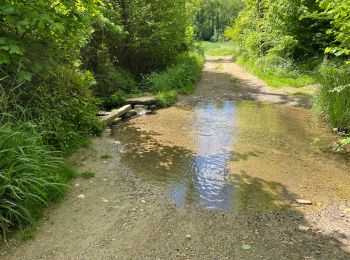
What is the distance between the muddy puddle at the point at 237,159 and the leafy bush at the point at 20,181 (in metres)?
1.69

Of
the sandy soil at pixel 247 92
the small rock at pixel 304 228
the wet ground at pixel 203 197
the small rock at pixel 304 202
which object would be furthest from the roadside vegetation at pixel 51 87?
the small rock at pixel 304 202

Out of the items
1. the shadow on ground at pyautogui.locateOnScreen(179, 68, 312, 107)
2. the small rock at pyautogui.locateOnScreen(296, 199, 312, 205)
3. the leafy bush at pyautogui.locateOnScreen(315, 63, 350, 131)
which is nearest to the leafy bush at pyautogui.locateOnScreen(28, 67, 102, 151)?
the small rock at pyautogui.locateOnScreen(296, 199, 312, 205)

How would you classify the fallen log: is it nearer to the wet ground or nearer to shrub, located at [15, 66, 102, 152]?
the wet ground

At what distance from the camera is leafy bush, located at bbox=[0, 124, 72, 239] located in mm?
3986

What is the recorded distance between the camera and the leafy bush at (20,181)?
3.99m

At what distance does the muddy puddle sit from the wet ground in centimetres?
2

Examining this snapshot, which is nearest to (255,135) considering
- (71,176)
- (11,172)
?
(71,176)

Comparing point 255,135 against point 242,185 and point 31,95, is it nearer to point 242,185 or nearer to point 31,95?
point 242,185

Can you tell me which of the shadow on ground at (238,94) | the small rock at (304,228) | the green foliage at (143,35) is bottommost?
the shadow on ground at (238,94)

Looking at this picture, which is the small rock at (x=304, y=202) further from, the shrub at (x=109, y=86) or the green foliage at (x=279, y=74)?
the green foliage at (x=279, y=74)

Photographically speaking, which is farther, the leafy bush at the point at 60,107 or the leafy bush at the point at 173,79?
the leafy bush at the point at 173,79

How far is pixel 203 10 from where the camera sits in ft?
183

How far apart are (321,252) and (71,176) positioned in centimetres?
365

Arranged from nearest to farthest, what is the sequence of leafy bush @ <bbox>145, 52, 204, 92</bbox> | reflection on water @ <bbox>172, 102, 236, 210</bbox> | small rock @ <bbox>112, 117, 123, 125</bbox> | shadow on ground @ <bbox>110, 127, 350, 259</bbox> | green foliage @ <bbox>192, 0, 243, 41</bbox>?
1. shadow on ground @ <bbox>110, 127, 350, 259</bbox>
2. reflection on water @ <bbox>172, 102, 236, 210</bbox>
3. small rock @ <bbox>112, 117, 123, 125</bbox>
4. leafy bush @ <bbox>145, 52, 204, 92</bbox>
5. green foliage @ <bbox>192, 0, 243, 41</bbox>
